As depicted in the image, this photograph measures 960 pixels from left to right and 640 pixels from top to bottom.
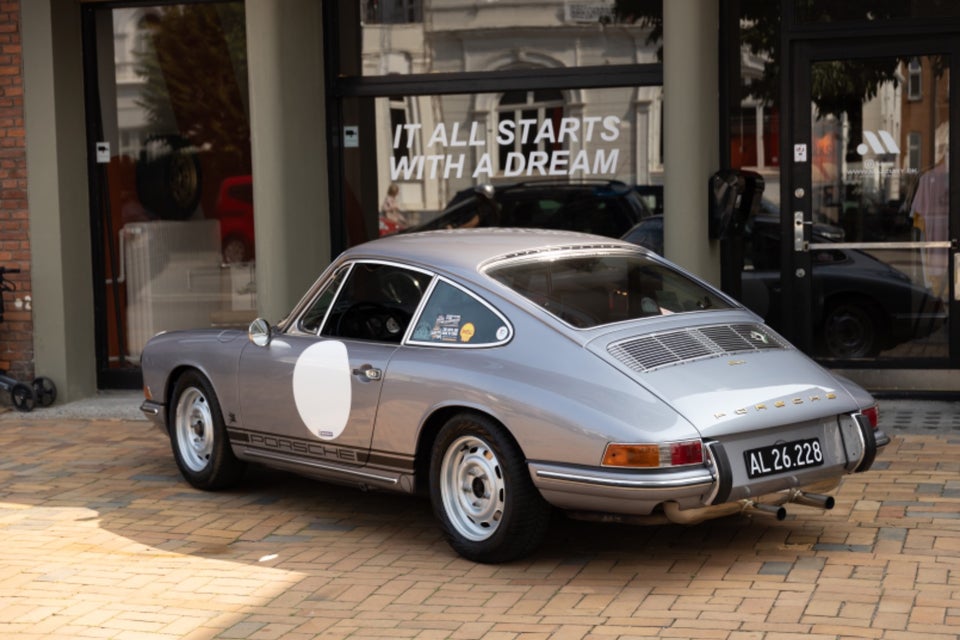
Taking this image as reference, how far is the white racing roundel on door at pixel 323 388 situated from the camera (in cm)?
721

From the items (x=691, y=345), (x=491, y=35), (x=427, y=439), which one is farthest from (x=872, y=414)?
(x=491, y=35)

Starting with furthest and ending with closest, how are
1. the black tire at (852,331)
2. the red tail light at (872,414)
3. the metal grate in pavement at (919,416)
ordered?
1. the black tire at (852,331)
2. the metal grate in pavement at (919,416)
3. the red tail light at (872,414)

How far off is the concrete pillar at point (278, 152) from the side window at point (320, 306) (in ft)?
10.2

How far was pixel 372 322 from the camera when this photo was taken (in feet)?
24.5

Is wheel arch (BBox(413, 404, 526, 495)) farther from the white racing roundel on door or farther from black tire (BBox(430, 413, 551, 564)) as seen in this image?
the white racing roundel on door

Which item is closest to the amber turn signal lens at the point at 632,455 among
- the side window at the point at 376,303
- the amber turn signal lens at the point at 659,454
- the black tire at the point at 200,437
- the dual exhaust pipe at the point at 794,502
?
the amber turn signal lens at the point at 659,454

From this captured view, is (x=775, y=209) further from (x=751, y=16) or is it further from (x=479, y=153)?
(x=479, y=153)

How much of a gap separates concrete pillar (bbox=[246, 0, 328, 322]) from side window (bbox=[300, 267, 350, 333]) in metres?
3.12

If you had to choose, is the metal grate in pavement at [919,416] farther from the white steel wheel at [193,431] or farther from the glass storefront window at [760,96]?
the white steel wheel at [193,431]

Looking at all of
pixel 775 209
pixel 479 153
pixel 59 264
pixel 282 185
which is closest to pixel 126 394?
pixel 59 264

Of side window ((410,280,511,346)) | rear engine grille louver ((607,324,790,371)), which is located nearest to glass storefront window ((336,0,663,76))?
rear engine grille louver ((607,324,790,371))

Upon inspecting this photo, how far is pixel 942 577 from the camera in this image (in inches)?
239

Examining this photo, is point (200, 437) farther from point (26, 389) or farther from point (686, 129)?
point (686, 129)

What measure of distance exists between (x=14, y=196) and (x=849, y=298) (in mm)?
6847
